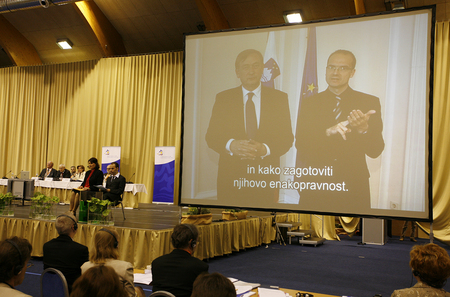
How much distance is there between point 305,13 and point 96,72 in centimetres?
703

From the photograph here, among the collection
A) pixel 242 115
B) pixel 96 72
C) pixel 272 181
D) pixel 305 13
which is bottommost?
pixel 272 181

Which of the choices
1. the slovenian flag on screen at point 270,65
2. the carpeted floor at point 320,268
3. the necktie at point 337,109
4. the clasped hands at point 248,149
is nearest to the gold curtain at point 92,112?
the carpeted floor at point 320,268

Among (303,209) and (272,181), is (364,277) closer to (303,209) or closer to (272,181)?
(303,209)

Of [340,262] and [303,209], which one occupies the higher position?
[303,209]

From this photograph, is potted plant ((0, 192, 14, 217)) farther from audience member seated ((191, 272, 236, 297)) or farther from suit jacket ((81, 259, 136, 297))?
audience member seated ((191, 272, 236, 297))

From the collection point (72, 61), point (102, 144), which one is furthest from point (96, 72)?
point (102, 144)

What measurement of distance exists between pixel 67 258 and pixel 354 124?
3.21 meters

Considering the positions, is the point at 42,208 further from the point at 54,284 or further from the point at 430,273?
the point at 430,273

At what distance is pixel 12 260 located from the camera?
1.65m

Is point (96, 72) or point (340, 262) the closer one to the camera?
point (340, 262)

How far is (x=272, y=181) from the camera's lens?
4582mm

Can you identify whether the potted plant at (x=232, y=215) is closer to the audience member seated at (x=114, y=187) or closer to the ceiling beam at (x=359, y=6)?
the audience member seated at (x=114, y=187)

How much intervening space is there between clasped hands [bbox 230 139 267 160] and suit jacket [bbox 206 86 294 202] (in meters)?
0.05

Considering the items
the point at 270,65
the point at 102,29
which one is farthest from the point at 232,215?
the point at 102,29
